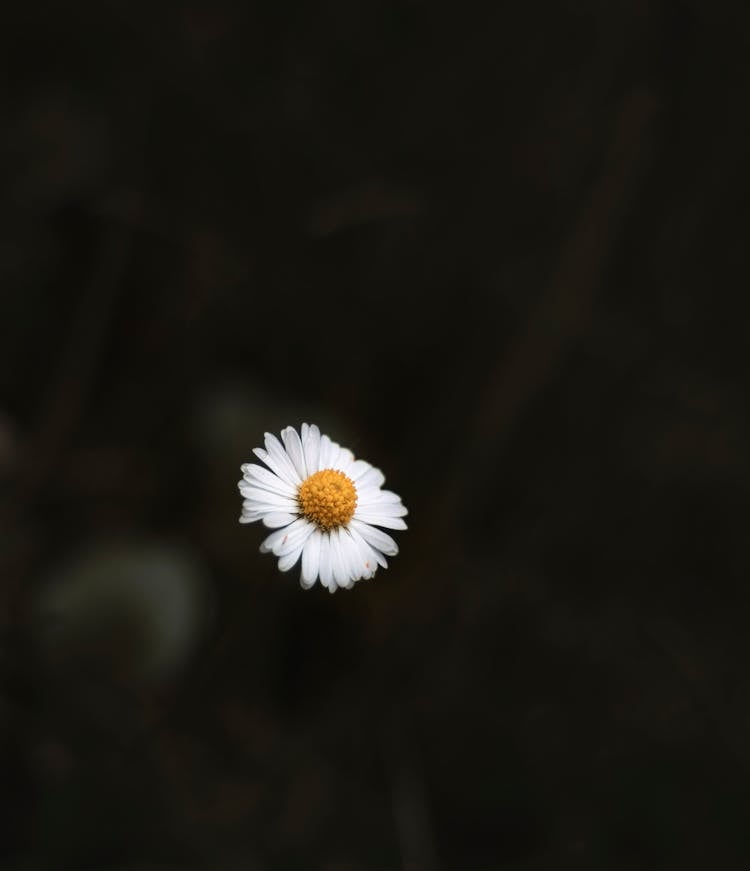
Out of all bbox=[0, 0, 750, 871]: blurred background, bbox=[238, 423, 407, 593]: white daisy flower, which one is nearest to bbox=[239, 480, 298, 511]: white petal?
bbox=[238, 423, 407, 593]: white daisy flower

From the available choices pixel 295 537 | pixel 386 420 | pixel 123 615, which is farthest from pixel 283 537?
pixel 386 420

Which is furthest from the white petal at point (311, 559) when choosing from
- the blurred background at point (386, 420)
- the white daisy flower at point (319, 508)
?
the blurred background at point (386, 420)

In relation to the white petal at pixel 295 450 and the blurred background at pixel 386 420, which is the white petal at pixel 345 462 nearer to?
the white petal at pixel 295 450

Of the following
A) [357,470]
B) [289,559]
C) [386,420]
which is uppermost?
[386,420]

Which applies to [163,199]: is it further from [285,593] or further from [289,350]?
[285,593]

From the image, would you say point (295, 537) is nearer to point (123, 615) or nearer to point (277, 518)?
point (277, 518)

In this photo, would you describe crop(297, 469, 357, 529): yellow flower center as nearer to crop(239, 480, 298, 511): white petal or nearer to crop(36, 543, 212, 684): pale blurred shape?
crop(239, 480, 298, 511): white petal

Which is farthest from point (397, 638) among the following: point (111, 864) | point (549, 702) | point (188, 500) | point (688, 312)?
point (688, 312)
